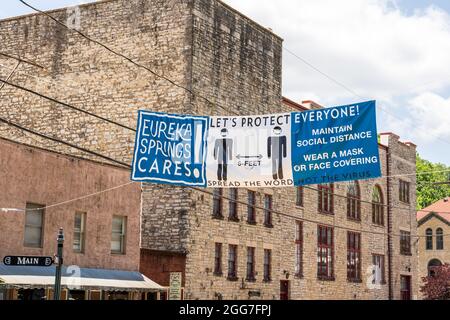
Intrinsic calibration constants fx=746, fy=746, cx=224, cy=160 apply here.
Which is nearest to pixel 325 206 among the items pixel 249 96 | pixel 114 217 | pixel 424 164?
pixel 249 96

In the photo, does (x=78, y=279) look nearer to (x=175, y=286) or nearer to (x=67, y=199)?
(x=67, y=199)

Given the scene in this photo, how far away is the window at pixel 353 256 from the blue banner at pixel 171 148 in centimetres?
2786

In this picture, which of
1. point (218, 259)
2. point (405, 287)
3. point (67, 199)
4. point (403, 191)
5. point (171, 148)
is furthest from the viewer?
point (403, 191)

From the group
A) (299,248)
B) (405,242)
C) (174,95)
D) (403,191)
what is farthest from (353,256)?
(174,95)

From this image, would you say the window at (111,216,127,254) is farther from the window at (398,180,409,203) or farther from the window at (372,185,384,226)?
the window at (398,180,409,203)

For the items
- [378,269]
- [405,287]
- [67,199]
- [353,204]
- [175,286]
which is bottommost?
[175,286]

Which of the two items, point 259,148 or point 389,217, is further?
point 389,217

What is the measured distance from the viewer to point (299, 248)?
125 ft

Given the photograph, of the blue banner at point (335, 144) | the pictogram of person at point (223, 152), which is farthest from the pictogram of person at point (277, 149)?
the pictogram of person at point (223, 152)

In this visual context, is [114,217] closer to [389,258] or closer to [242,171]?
[242,171]

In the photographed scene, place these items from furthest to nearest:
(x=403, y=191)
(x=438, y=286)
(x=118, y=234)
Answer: (x=438, y=286) < (x=403, y=191) < (x=118, y=234)

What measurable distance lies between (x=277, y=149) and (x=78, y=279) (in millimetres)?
9219

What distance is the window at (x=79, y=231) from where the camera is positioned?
24.5 metres

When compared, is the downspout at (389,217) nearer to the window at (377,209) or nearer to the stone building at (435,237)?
the window at (377,209)
